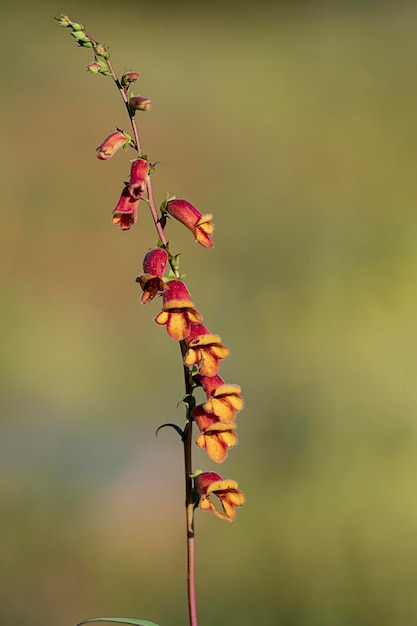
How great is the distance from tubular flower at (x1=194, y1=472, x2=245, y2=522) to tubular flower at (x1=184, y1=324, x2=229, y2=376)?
77 mm

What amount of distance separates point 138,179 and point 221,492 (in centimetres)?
24

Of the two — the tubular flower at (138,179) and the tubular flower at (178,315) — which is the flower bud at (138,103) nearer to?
the tubular flower at (138,179)

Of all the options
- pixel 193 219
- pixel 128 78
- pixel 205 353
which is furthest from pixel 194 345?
pixel 128 78

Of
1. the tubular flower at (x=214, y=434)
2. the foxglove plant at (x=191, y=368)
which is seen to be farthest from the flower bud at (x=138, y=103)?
the tubular flower at (x=214, y=434)

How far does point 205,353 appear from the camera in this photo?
61cm

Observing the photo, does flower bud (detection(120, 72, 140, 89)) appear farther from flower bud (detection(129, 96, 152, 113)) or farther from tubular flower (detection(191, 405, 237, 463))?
tubular flower (detection(191, 405, 237, 463))

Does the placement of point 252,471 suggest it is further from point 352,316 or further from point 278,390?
point 352,316

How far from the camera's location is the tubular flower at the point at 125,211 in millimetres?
649

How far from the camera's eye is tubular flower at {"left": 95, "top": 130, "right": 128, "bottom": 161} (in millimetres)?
652

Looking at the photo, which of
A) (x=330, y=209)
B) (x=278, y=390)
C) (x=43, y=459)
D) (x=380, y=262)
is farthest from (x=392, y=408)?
(x=43, y=459)

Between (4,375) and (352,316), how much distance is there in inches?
34.8

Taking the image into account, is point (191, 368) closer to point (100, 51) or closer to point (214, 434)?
point (214, 434)

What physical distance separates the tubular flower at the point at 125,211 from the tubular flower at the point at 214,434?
0.50ft

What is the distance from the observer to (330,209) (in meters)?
2.36
